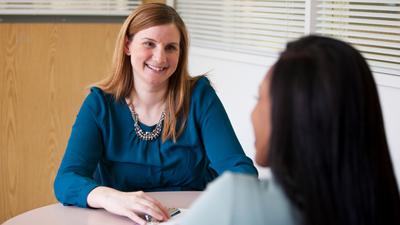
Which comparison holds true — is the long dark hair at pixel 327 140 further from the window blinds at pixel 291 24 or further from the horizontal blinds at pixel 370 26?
the horizontal blinds at pixel 370 26

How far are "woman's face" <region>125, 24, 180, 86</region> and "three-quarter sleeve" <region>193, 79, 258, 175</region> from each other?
0.51ft

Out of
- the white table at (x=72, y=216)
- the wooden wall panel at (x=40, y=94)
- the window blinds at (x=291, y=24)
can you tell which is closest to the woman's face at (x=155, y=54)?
the white table at (x=72, y=216)

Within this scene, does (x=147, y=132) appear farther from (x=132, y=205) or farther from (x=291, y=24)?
(x=291, y=24)

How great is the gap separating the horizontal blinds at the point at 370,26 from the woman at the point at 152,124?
100 cm

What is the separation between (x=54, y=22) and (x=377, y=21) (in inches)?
82.4

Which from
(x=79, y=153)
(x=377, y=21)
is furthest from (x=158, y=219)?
(x=377, y=21)

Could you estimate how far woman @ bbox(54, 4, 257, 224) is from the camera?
2494mm

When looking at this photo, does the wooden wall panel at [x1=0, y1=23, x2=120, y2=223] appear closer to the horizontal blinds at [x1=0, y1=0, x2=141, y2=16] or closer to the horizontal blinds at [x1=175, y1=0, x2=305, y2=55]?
the horizontal blinds at [x1=0, y1=0, x2=141, y2=16]

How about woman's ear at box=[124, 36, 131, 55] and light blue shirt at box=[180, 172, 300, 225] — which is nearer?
light blue shirt at box=[180, 172, 300, 225]

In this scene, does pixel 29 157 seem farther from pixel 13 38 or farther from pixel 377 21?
pixel 377 21

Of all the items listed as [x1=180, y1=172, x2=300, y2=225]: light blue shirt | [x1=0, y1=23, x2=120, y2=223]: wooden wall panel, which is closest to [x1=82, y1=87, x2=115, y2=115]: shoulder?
[x1=180, y1=172, x2=300, y2=225]: light blue shirt

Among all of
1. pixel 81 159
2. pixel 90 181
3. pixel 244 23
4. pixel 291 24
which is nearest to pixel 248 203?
pixel 90 181

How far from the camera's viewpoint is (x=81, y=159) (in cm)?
242

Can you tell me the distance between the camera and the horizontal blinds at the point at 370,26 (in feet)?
10.4
